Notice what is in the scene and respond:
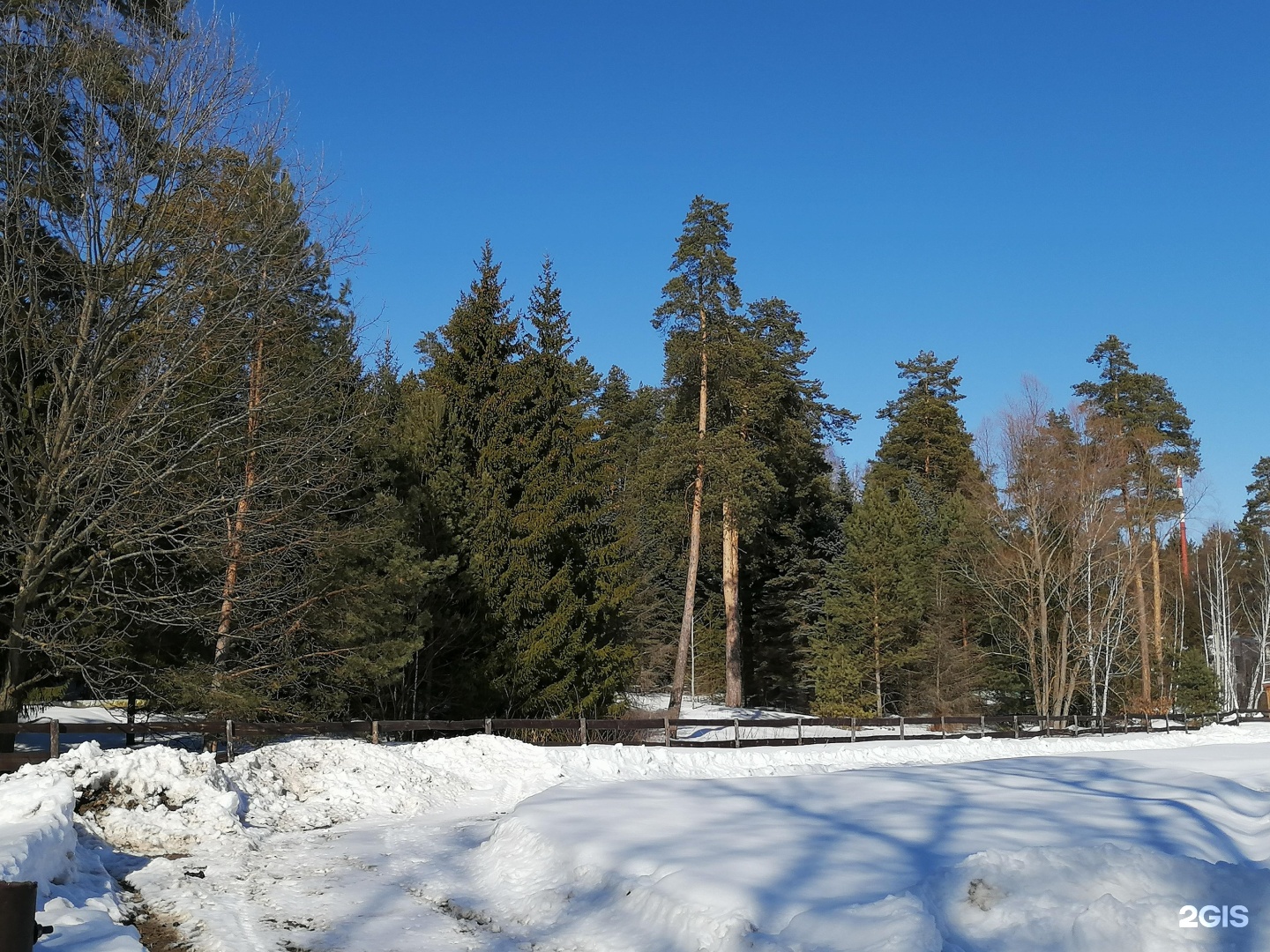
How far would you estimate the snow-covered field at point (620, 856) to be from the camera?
22.2ft

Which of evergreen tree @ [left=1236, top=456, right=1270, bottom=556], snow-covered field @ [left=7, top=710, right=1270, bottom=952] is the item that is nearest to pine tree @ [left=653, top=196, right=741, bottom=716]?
snow-covered field @ [left=7, top=710, right=1270, bottom=952]

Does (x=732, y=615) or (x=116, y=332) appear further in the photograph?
(x=732, y=615)

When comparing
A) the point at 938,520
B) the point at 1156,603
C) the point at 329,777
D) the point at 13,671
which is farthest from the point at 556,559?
the point at 1156,603

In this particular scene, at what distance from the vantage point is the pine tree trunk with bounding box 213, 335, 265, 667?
49.8 feet

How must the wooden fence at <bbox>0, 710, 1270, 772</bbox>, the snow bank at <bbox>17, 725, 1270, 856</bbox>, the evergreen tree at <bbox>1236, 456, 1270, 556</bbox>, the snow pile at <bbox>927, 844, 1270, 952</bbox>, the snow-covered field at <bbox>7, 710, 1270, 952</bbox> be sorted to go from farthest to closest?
the evergreen tree at <bbox>1236, 456, 1270, 556</bbox>
the wooden fence at <bbox>0, 710, 1270, 772</bbox>
the snow bank at <bbox>17, 725, 1270, 856</bbox>
the snow-covered field at <bbox>7, 710, 1270, 952</bbox>
the snow pile at <bbox>927, 844, 1270, 952</bbox>

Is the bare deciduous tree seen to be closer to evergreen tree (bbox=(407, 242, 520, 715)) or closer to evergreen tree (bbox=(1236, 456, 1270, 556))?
evergreen tree (bbox=(407, 242, 520, 715))

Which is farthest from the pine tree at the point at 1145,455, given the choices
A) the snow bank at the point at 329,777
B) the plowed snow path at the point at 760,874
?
the plowed snow path at the point at 760,874

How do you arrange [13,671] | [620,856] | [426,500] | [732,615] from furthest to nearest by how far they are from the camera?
[732,615] → [426,500] → [13,671] → [620,856]

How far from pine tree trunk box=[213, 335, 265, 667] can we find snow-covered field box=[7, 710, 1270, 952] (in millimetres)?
2070

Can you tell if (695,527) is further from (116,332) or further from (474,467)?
(116,332)

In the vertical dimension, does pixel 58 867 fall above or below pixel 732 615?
below

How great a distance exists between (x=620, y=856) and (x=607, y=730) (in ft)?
46.2

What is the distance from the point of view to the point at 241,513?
52.0ft

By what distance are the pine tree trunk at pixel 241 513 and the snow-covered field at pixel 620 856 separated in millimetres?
2070
